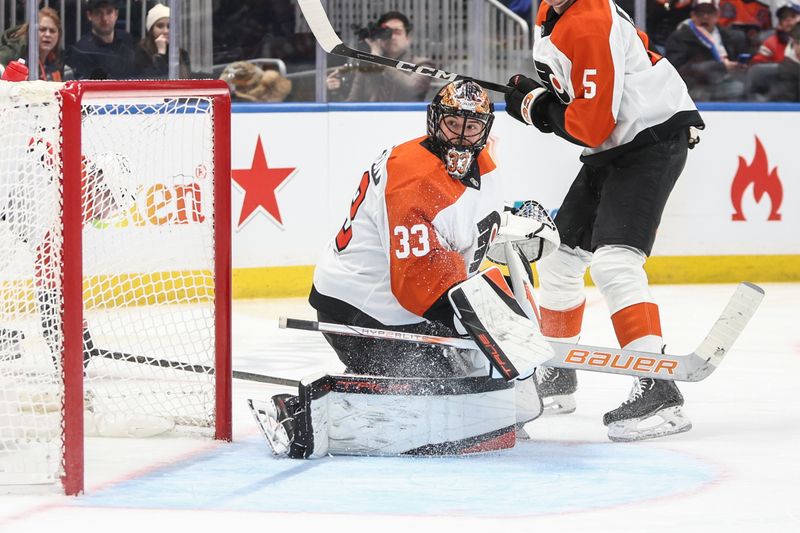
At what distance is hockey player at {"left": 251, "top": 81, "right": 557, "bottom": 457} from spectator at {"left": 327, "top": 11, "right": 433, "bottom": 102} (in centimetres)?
283

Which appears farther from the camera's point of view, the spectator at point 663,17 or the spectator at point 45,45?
the spectator at point 663,17

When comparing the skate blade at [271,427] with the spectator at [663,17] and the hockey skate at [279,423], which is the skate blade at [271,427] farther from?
the spectator at [663,17]

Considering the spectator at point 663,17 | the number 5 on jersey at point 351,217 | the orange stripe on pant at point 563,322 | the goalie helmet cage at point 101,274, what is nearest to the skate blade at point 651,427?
the orange stripe on pant at point 563,322

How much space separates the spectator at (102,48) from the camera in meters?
5.52

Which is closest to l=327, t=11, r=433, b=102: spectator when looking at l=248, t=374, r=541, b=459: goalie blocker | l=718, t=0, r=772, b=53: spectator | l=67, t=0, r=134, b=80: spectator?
l=67, t=0, r=134, b=80: spectator

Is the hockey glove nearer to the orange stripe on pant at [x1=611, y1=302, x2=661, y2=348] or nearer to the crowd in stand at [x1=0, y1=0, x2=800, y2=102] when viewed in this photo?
the orange stripe on pant at [x1=611, y1=302, x2=661, y2=348]

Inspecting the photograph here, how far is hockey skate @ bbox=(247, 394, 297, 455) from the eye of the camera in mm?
3006

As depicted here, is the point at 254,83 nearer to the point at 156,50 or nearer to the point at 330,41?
the point at 156,50

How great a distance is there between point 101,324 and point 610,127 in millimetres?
1385

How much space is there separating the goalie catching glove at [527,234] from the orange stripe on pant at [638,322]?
23 centimetres

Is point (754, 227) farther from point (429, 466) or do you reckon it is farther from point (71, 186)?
point (71, 186)

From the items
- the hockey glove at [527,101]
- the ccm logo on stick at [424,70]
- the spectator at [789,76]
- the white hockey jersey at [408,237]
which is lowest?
the white hockey jersey at [408,237]

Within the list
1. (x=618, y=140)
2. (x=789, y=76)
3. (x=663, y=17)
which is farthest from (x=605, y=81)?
(x=789, y=76)

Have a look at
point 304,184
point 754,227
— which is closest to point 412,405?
point 304,184
